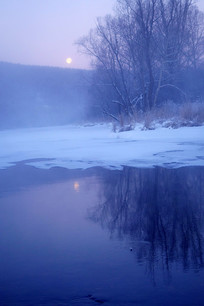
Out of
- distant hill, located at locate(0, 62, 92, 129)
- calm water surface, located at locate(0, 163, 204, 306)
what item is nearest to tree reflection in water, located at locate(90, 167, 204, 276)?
calm water surface, located at locate(0, 163, 204, 306)

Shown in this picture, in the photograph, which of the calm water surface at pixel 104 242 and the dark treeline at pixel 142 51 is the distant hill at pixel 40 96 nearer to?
the dark treeline at pixel 142 51

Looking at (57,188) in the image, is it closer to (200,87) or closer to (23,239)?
(23,239)

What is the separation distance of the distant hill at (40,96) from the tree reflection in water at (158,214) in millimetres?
38373

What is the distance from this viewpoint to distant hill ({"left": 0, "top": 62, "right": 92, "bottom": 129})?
50.8 m

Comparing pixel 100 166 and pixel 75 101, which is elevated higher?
pixel 75 101

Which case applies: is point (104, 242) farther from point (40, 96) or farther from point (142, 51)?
point (40, 96)

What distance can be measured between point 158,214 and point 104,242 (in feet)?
4.05

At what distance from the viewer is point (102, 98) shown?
33438 mm

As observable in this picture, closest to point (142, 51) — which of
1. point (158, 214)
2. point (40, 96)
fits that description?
point (158, 214)

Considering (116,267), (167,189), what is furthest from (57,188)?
(116,267)

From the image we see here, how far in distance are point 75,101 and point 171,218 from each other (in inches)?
2310

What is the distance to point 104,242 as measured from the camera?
4191 millimetres

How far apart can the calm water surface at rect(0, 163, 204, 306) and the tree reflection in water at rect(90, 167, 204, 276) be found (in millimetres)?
12

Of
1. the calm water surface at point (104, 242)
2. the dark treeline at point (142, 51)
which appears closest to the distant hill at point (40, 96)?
the dark treeline at point (142, 51)
